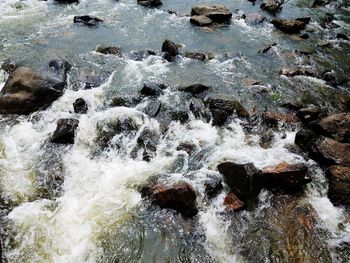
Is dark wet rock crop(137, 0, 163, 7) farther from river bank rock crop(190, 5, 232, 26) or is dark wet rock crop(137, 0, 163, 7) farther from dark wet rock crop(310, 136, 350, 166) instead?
dark wet rock crop(310, 136, 350, 166)

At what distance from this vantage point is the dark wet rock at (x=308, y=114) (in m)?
8.17

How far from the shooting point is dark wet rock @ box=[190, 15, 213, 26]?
13086mm

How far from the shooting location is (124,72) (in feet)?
32.3

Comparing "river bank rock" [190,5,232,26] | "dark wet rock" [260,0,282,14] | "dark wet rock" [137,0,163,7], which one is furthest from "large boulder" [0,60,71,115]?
"dark wet rock" [260,0,282,14]

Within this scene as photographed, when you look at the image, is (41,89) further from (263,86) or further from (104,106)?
(263,86)

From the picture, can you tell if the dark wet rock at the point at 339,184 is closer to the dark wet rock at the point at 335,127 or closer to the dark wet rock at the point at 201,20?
the dark wet rock at the point at 335,127

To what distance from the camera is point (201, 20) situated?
13156 mm

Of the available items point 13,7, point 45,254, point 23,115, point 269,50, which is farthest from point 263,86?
point 13,7

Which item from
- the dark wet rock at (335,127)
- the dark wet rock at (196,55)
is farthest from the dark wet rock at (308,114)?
the dark wet rock at (196,55)

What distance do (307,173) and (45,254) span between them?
4794 millimetres

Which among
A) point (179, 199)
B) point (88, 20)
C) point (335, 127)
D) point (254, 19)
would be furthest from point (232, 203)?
point (254, 19)

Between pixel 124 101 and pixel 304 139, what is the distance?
4.18 meters

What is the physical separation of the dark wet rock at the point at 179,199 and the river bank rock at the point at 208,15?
8.68 m

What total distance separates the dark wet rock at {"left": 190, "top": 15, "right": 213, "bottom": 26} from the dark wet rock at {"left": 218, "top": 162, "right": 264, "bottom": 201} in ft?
26.4
